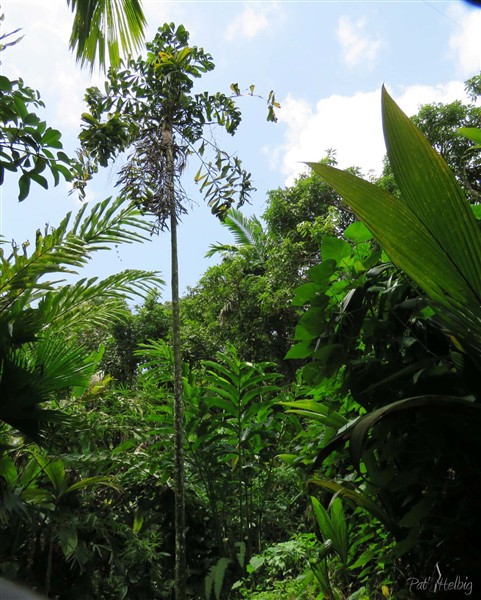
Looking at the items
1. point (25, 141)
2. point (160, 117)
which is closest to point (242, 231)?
point (160, 117)

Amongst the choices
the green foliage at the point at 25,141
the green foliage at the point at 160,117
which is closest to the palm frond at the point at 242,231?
the green foliage at the point at 160,117

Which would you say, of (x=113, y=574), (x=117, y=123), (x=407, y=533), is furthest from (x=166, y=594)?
(x=117, y=123)

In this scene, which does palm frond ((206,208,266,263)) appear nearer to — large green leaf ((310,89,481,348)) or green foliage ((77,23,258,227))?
green foliage ((77,23,258,227))

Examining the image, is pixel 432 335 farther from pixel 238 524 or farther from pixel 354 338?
pixel 238 524

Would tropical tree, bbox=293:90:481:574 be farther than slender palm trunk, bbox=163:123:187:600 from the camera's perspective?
No

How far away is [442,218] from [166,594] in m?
3.06

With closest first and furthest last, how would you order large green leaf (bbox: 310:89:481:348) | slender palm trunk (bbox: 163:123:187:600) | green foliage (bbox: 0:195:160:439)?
large green leaf (bbox: 310:89:481:348), green foliage (bbox: 0:195:160:439), slender palm trunk (bbox: 163:123:187:600)

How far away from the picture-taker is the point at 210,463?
3.29 meters

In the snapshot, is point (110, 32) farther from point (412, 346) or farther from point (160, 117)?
point (412, 346)

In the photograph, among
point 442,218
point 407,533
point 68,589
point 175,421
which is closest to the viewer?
point 442,218
